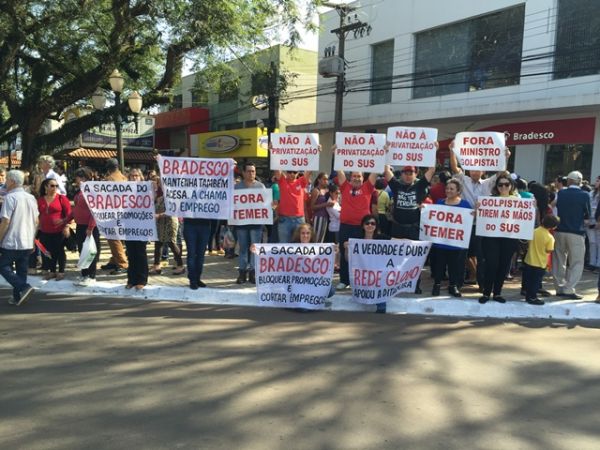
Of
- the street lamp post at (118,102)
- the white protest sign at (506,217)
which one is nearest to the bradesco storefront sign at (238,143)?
the street lamp post at (118,102)

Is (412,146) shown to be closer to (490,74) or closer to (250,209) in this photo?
(250,209)

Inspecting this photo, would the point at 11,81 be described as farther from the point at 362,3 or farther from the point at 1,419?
the point at 1,419

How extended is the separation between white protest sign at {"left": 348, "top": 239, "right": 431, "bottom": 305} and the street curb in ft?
0.81

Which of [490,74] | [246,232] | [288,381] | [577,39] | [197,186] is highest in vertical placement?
[577,39]

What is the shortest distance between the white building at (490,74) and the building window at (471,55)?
4 centimetres

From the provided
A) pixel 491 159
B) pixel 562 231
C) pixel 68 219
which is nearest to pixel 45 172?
pixel 68 219

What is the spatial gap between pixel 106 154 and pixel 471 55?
29.7 meters

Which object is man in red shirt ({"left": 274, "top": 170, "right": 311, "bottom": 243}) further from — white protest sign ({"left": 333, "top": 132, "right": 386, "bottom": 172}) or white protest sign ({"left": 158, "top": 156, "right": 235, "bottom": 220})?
white protest sign ({"left": 158, "top": 156, "right": 235, "bottom": 220})

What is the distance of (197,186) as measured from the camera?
7535mm

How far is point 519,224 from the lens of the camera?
23.2 feet

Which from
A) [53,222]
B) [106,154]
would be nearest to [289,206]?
[53,222]

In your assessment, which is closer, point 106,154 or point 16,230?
point 16,230

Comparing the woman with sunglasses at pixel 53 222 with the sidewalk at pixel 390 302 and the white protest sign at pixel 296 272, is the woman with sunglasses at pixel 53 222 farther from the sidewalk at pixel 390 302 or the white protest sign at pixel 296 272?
the white protest sign at pixel 296 272

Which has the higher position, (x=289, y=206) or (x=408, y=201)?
(x=408, y=201)
